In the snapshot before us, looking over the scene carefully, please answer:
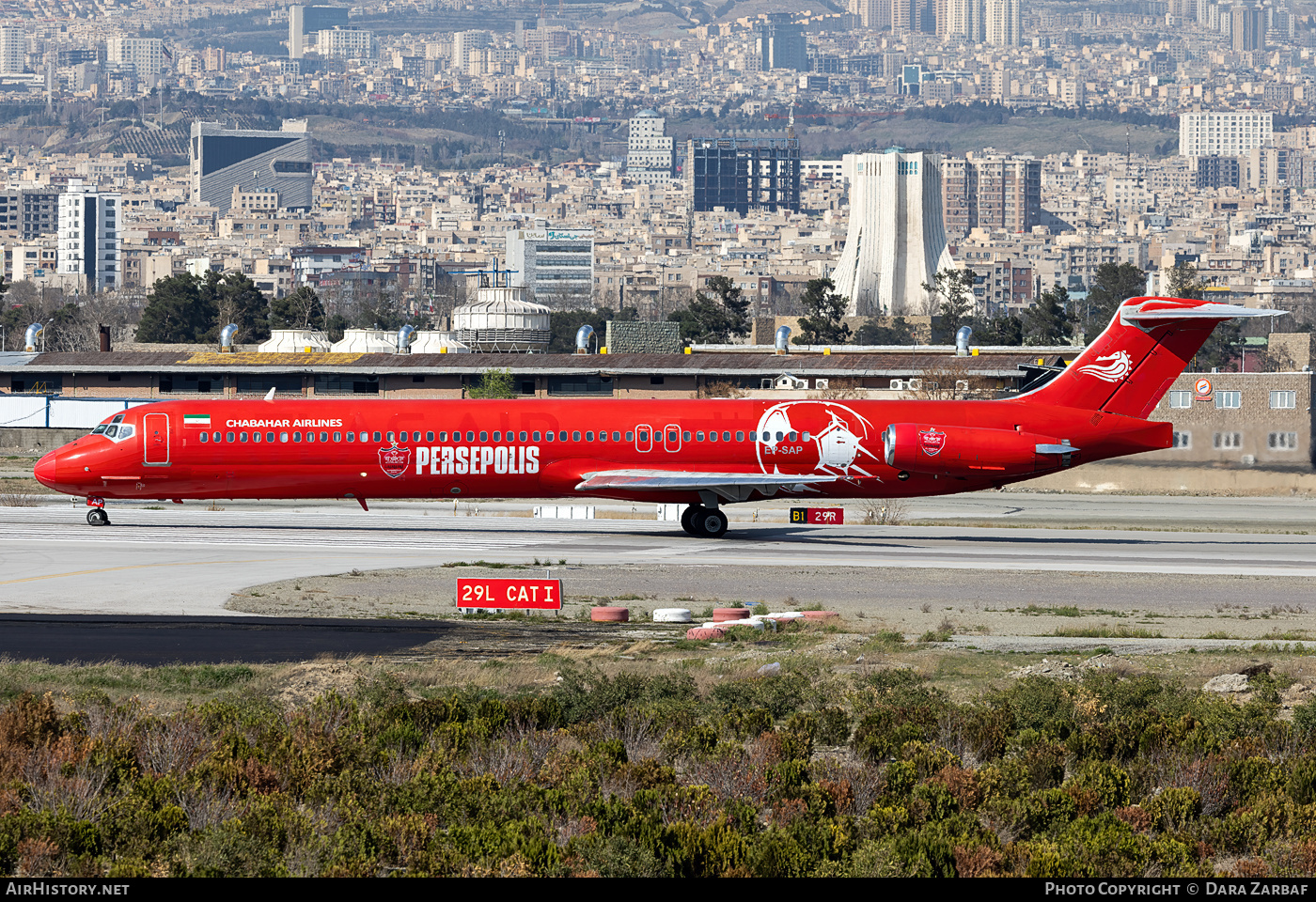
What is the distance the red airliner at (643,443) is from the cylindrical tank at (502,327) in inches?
2971

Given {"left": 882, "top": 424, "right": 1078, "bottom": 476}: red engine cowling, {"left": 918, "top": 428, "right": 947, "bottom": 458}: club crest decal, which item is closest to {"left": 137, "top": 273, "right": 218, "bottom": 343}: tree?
{"left": 882, "top": 424, "right": 1078, "bottom": 476}: red engine cowling

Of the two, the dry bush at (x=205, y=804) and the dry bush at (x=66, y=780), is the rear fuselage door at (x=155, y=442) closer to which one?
the dry bush at (x=66, y=780)

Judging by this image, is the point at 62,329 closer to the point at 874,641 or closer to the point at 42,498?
the point at 42,498

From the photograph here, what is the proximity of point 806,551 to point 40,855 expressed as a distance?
31.6m

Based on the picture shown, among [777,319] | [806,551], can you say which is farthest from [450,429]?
[777,319]

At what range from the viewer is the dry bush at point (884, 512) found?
5800cm

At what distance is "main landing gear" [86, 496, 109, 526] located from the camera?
5200 cm

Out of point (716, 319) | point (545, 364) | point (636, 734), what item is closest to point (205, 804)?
point (636, 734)

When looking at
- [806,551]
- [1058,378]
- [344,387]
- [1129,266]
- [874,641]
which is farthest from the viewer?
[1129,266]

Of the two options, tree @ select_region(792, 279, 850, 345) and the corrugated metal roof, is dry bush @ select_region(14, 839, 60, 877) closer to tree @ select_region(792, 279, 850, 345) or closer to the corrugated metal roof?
the corrugated metal roof

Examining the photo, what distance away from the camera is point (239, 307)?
532 ft

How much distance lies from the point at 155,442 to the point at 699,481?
1591 centimetres

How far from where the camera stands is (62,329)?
164 metres

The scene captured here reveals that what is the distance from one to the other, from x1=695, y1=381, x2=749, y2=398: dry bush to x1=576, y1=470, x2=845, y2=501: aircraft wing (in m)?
39.3
